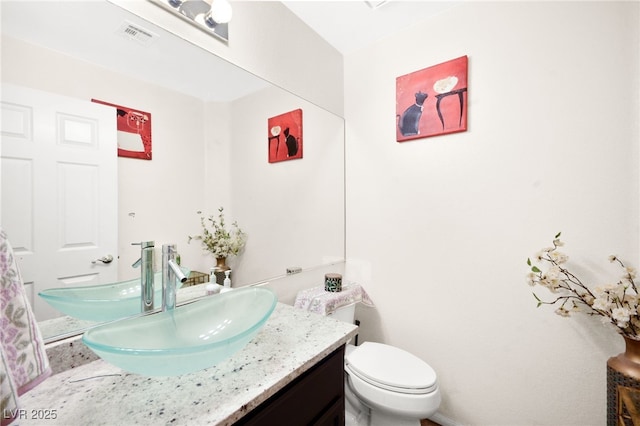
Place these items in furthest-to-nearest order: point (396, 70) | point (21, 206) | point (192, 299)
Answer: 1. point (396, 70)
2. point (192, 299)
3. point (21, 206)

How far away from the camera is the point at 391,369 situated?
4.16 feet

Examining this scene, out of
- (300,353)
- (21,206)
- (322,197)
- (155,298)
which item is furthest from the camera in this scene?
(322,197)

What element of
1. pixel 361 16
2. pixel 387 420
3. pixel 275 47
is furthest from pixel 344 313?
pixel 361 16

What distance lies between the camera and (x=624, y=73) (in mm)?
1084

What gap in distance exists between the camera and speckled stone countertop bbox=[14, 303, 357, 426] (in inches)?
21.3

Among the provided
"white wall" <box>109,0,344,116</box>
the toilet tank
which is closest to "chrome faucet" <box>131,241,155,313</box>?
"white wall" <box>109,0,344,116</box>

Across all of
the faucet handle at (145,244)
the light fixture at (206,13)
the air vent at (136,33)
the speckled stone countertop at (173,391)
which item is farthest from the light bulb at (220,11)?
the speckled stone countertop at (173,391)

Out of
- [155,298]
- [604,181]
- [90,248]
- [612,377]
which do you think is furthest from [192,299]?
[604,181]

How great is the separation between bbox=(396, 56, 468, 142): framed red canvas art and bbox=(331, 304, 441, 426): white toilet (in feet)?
4.14

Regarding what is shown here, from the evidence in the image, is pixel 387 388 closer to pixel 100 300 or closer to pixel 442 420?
pixel 442 420

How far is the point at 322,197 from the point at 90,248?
4.09 feet

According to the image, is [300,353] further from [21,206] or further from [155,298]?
[21,206]

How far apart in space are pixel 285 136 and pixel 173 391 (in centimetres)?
129

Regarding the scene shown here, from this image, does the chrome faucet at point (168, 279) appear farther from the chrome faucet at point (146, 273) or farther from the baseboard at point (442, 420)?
the baseboard at point (442, 420)
